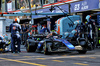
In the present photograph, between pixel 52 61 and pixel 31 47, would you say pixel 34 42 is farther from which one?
pixel 52 61

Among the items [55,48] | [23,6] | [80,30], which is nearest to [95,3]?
[80,30]

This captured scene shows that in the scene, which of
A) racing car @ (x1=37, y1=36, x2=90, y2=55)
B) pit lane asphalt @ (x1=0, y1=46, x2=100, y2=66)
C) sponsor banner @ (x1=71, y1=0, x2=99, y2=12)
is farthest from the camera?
sponsor banner @ (x1=71, y1=0, x2=99, y2=12)

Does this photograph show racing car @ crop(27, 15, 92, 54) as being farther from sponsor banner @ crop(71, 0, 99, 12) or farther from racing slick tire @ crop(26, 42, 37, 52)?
sponsor banner @ crop(71, 0, 99, 12)

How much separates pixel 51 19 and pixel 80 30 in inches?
461

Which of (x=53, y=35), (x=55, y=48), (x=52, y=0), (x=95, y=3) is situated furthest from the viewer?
(x=52, y=0)

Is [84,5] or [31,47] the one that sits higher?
[84,5]

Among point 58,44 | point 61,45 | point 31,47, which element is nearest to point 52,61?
point 61,45

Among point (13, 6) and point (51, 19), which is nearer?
point (51, 19)

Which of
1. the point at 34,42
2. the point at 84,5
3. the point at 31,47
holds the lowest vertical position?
the point at 31,47

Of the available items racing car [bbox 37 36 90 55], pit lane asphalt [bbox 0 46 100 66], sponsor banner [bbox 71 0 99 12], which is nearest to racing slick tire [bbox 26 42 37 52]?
racing car [bbox 37 36 90 55]

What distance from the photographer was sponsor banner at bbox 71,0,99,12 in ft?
68.9

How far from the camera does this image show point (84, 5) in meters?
22.6

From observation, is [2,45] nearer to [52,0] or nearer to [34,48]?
[34,48]

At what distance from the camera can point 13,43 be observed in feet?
49.2
